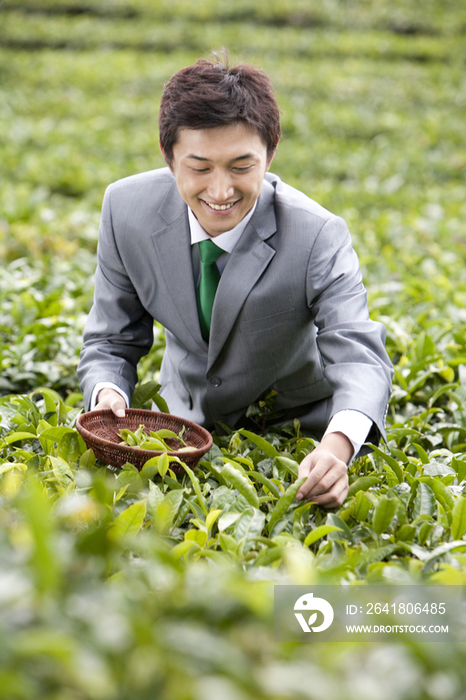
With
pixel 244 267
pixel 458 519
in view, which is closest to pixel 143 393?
pixel 244 267

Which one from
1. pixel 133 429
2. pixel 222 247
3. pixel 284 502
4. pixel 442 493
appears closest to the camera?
pixel 284 502

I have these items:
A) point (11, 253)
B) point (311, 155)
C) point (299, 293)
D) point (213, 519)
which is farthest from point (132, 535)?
point (311, 155)

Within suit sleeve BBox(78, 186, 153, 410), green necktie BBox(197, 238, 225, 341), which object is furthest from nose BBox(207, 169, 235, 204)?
suit sleeve BBox(78, 186, 153, 410)

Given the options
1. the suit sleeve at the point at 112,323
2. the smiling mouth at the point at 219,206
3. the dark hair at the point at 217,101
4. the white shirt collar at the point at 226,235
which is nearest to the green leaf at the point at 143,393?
the suit sleeve at the point at 112,323

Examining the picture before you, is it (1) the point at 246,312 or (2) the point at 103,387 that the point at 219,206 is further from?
(2) the point at 103,387

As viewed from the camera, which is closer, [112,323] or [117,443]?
[117,443]

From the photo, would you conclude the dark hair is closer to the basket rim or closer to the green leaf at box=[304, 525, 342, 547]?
the basket rim

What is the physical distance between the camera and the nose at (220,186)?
1743 millimetres

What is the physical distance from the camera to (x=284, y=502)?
1501 mm

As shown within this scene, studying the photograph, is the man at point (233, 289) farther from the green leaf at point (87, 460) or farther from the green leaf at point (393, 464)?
the green leaf at point (87, 460)

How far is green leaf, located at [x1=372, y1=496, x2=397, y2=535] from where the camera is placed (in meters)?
1.47

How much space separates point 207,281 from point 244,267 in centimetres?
15

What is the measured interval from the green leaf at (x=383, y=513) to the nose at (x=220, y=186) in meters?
0.86

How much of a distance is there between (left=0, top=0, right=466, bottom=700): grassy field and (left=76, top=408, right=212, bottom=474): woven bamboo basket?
0.17 ft
